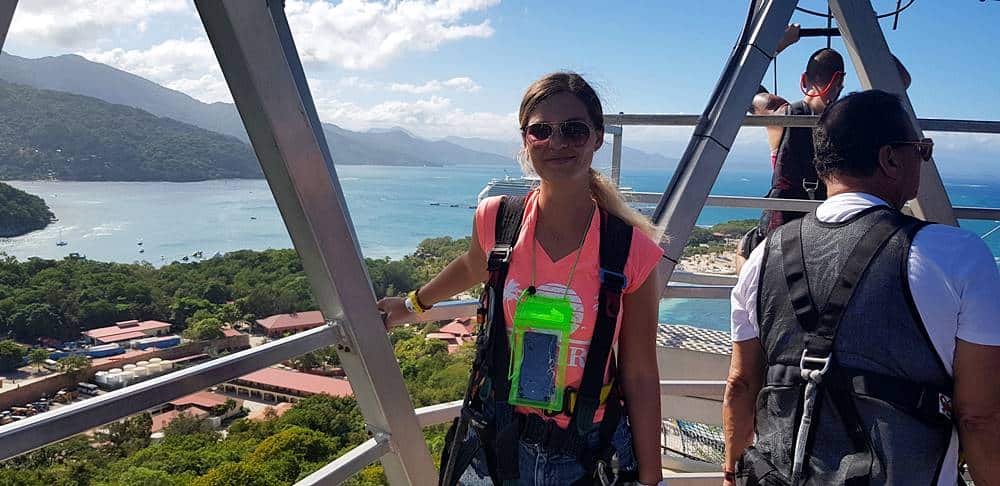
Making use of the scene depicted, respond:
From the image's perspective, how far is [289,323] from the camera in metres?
1.86

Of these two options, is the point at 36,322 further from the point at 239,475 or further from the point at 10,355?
the point at 239,475

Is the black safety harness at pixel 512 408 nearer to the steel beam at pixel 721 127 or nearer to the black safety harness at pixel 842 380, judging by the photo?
the black safety harness at pixel 842 380

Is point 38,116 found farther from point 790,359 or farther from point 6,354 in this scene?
point 790,359

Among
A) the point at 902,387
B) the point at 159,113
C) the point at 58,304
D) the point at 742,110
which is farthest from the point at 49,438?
the point at 742,110

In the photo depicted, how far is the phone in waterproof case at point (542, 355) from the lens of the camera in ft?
4.71

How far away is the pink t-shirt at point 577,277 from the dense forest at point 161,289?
2.01 ft

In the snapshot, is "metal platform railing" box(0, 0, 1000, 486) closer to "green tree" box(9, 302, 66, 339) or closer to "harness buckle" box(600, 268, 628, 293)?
"green tree" box(9, 302, 66, 339)

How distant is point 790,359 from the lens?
1431mm

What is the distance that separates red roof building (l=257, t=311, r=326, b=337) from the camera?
5.91ft

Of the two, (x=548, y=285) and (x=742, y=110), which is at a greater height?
(x=742, y=110)

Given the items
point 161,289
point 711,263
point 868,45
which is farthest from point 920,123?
point 161,289

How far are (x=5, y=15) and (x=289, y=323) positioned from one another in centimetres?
103

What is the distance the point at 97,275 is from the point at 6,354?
27cm

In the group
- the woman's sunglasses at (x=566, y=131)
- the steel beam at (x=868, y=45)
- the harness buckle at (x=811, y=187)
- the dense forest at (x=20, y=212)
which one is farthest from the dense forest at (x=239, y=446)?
the steel beam at (x=868, y=45)
